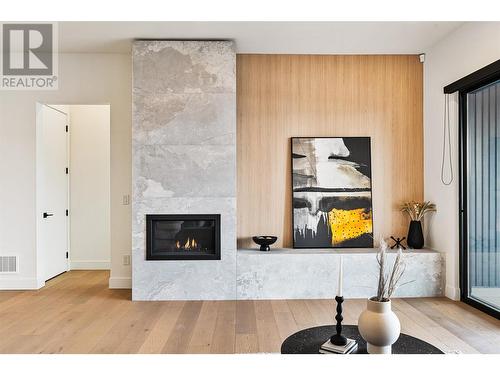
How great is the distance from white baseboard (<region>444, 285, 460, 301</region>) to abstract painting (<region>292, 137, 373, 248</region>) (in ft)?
3.12

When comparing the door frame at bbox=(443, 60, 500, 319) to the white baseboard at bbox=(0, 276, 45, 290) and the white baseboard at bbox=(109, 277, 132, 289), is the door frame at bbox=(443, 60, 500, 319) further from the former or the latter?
the white baseboard at bbox=(0, 276, 45, 290)

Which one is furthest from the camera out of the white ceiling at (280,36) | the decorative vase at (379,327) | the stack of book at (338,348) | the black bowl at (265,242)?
the black bowl at (265,242)

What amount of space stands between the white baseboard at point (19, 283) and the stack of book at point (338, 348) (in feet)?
13.2

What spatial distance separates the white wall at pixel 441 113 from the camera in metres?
3.63

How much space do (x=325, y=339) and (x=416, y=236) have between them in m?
2.87

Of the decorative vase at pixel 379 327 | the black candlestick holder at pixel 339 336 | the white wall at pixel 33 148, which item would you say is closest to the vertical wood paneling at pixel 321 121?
the white wall at pixel 33 148

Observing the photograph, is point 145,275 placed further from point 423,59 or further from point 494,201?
point 423,59

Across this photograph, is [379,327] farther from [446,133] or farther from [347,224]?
[446,133]

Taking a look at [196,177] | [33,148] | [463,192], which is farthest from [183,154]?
[463,192]

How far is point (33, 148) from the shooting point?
465 cm

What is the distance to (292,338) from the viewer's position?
2.09 m

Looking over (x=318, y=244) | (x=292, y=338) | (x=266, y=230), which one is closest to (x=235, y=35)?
(x=266, y=230)

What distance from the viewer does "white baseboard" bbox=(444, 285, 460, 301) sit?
4105mm

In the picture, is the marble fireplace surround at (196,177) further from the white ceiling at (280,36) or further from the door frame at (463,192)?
the door frame at (463,192)
